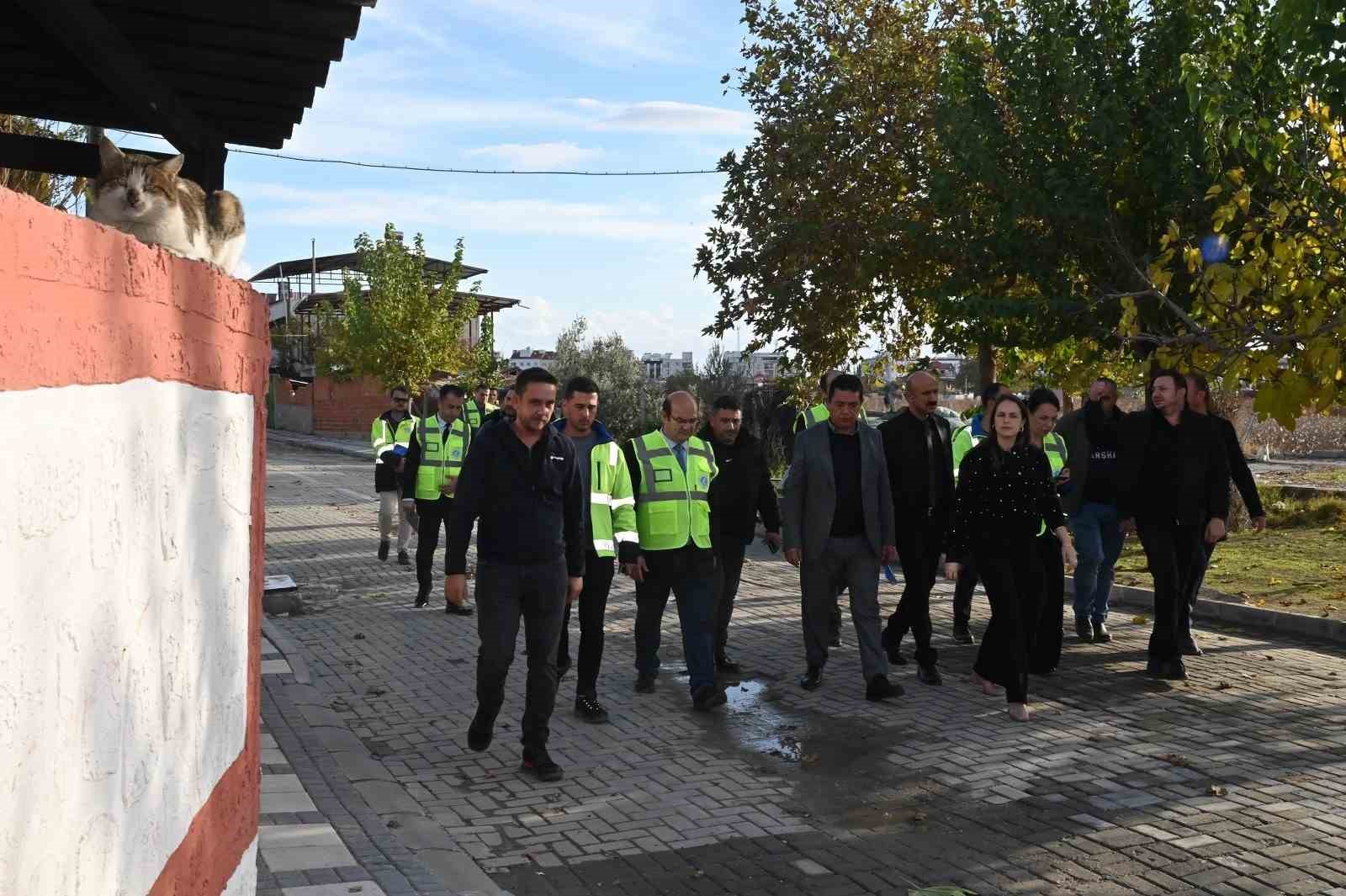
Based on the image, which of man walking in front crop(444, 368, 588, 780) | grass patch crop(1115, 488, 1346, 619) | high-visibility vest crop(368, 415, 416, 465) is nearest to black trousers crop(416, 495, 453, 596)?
high-visibility vest crop(368, 415, 416, 465)

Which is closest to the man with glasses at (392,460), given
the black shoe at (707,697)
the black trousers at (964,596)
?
the black trousers at (964,596)

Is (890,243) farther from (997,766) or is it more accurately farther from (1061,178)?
(997,766)

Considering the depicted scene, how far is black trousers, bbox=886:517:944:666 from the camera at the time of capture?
9.71m

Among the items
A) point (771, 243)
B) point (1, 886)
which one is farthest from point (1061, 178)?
point (1, 886)

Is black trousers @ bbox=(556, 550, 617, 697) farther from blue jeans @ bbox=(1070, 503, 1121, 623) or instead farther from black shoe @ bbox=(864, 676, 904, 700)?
blue jeans @ bbox=(1070, 503, 1121, 623)

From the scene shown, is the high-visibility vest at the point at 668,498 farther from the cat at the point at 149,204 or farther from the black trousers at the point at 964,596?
the cat at the point at 149,204

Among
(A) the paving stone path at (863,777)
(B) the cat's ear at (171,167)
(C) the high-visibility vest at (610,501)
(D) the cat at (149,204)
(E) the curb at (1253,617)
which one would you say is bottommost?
(A) the paving stone path at (863,777)

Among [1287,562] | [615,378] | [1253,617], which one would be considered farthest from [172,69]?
[615,378]

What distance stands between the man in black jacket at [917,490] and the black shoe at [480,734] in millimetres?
3249

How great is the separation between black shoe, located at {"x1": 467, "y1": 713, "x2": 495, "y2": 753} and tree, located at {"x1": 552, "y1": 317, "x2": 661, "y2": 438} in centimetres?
3230

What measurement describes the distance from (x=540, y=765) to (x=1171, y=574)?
477 centimetres

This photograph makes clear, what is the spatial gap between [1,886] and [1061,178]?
13.9m

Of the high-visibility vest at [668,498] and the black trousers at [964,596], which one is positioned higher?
the high-visibility vest at [668,498]

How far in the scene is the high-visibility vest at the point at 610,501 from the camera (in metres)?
8.65
